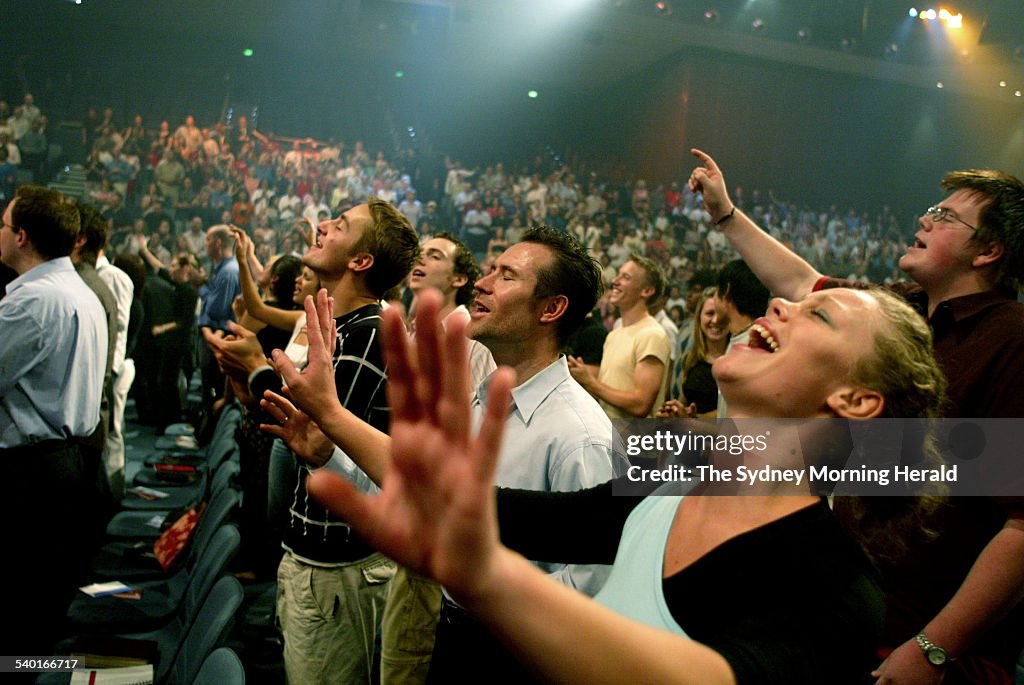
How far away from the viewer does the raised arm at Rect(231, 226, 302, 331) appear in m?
3.39

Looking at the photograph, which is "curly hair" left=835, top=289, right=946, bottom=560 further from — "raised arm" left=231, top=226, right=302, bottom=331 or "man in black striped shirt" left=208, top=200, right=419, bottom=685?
"raised arm" left=231, top=226, right=302, bottom=331

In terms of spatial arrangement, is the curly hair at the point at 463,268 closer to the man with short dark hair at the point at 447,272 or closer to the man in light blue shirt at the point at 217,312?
the man with short dark hair at the point at 447,272

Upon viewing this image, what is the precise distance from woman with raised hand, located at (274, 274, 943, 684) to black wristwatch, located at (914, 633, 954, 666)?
56 cm

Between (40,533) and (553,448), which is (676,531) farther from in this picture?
(40,533)

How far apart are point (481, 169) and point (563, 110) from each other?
9.60 feet

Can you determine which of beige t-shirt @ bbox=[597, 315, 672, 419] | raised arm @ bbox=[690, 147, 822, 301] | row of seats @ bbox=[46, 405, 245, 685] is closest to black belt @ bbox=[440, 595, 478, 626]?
row of seats @ bbox=[46, 405, 245, 685]

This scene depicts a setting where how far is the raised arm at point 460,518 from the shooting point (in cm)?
60

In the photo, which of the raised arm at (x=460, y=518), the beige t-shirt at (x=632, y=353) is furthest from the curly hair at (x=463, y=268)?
the raised arm at (x=460, y=518)

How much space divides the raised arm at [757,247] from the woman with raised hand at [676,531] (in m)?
0.80

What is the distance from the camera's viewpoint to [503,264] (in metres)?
1.90

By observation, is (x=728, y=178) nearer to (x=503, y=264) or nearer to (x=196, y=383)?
(x=196, y=383)

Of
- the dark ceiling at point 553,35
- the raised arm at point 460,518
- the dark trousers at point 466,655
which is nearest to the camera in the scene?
the raised arm at point 460,518

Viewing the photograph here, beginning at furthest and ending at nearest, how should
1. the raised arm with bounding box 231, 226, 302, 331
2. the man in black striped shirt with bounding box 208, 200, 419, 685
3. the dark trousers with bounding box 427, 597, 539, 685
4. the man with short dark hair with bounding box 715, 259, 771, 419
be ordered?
the raised arm with bounding box 231, 226, 302, 331 < the man with short dark hair with bounding box 715, 259, 771, 419 < the man in black striped shirt with bounding box 208, 200, 419, 685 < the dark trousers with bounding box 427, 597, 539, 685

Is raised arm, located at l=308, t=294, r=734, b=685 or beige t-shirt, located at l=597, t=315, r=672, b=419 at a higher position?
raised arm, located at l=308, t=294, r=734, b=685
